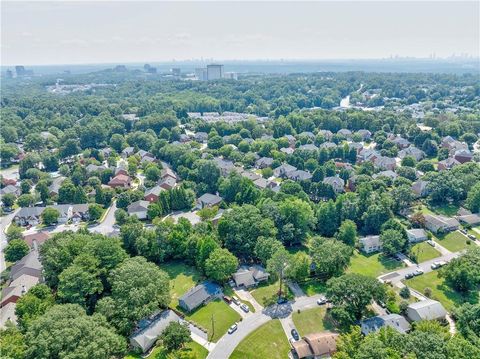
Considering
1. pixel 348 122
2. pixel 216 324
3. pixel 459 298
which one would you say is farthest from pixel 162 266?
pixel 348 122

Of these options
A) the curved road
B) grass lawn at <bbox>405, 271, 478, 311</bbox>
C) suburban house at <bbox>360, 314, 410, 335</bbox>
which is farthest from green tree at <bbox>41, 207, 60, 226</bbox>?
grass lawn at <bbox>405, 271, 478, 311</bbox>

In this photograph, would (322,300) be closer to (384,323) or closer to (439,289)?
(384,323)

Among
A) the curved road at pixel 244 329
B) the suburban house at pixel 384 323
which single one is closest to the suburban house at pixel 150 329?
the curved road at pixel 244 329

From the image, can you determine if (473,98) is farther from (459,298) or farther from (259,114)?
(459,298)

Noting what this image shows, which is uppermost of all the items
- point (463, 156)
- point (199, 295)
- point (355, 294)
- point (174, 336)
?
point (463, 156)

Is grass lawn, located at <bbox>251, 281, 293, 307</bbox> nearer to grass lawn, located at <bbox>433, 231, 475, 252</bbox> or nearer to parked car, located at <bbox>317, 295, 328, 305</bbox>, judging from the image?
parked car, located at <bbox>317, 295, 328, 305</bbox>

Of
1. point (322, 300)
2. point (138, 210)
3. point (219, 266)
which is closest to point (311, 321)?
point (322, 300)
